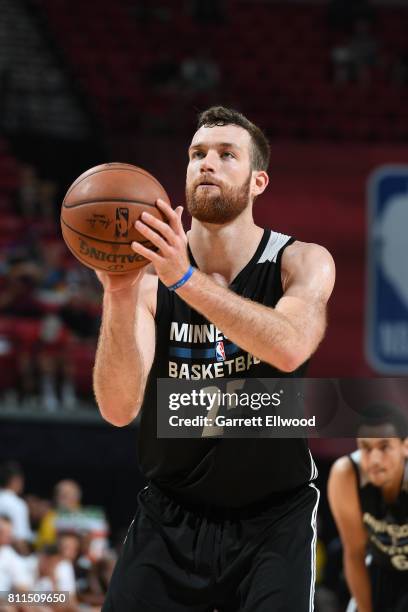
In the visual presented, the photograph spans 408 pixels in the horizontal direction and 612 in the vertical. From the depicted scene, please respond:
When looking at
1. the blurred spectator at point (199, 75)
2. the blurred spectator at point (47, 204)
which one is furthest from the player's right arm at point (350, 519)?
the blurred spectator at point (199, 75)

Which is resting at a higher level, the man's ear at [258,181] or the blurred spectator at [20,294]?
the blurred spectator at [20,294]

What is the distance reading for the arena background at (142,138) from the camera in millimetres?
11352

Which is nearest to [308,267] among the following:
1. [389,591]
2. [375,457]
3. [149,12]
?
[375,457]

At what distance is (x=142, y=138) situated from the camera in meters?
13.5

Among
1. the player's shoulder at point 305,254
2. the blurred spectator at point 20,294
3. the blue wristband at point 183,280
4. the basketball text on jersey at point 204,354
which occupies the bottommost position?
the basketball text on jersey at point 204,354

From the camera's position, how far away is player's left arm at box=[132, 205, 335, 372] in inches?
123

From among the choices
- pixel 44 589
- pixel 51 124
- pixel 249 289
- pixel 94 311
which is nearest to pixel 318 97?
pixel 51 124

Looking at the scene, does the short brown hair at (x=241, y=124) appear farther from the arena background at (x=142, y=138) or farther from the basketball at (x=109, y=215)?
the arena background at (x=142, y=138)

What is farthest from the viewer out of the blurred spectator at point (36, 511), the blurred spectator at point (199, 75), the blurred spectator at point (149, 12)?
the blurred spectator at point (149, 12)

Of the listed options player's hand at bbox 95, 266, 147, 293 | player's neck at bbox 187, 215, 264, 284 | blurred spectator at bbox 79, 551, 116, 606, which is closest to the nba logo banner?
blurred spectator at bbox 79, 551, 116, 606

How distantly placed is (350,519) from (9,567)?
3.03 metres

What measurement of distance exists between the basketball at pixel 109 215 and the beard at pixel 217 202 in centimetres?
28

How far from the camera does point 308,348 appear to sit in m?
3.42

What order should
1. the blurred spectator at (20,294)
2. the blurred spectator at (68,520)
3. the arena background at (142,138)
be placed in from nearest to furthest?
1. the blurred spectator at (68,520)
2. the arena background at (142,138)
3. the blurred spectator at (20,294)
